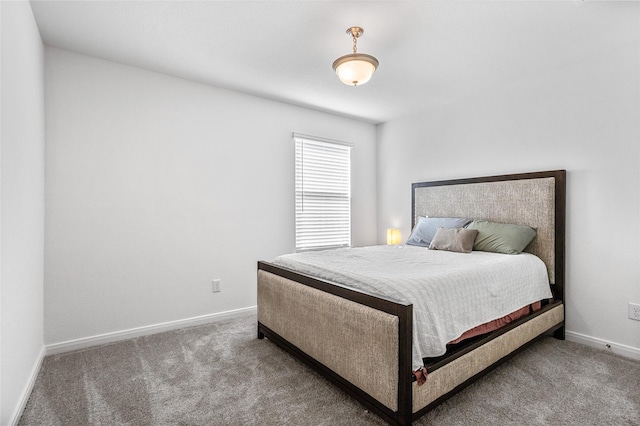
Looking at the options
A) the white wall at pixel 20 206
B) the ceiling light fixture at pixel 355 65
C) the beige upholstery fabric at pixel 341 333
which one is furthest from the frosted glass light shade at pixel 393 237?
the white wall at pixel 20 206

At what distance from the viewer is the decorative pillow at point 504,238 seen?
285 cm

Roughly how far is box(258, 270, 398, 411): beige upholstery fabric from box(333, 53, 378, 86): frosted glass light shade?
1512 mm

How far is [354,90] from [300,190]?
132 cm

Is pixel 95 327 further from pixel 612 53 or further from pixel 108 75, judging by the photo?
pixel 612 53

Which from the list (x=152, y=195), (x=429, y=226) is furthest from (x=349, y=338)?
(x=152, y=195)

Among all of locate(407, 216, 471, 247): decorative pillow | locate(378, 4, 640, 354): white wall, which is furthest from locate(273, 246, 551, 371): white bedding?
locate(407, 216, 471, 247): decorative pillow

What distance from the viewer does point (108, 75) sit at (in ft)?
9.16

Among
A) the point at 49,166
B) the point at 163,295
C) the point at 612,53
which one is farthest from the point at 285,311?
the point at 612,53

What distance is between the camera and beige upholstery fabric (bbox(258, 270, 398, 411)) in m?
1.60

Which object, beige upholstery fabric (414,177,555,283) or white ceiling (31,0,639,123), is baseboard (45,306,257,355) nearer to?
white ceiling (31,0,639,123)

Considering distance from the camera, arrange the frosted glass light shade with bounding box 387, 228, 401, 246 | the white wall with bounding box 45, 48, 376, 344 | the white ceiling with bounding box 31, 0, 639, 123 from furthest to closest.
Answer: the frosted glass light shade with bounding box 387, 228, 401, 246 < the white wall with bounding box 45, 48, 376, 344 < the white ceiling with bounding box 31, 0, 639, 123

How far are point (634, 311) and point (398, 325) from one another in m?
2.30

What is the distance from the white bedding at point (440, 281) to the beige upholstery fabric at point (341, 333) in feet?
0.43

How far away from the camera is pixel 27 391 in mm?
1943
